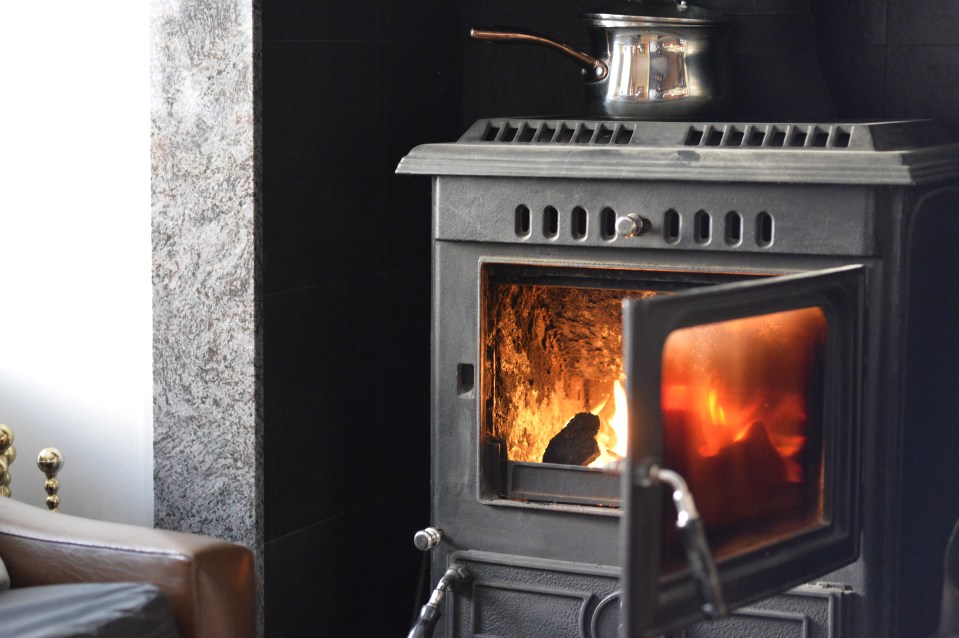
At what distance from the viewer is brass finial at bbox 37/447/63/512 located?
205 centimetres

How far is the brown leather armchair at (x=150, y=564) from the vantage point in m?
1.71

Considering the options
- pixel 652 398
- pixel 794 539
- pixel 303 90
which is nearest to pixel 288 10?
pixel 303 90

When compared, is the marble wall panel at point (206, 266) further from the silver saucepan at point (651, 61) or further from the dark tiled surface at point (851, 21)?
the dark tiled surface at point (851, 21)

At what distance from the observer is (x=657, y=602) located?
1.48m

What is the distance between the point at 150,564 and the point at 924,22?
139 cm

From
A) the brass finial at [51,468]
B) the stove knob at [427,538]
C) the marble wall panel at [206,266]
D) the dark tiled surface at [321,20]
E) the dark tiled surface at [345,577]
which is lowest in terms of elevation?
the dark tiled surface at [345,577]

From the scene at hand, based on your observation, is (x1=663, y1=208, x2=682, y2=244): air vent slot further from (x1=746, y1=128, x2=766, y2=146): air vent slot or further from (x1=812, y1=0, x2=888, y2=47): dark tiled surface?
(x1=812, y1=0, x2=888, y2=47): dark tiled surface

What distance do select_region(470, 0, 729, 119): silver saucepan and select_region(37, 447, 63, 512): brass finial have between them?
87 cm

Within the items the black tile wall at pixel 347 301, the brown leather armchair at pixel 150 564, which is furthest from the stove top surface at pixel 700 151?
the brown leather armchair at pixel 150 564

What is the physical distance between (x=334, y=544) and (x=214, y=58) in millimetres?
788

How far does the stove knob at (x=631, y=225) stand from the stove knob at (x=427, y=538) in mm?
511

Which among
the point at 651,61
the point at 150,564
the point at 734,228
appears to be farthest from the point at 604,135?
the point at 150,564

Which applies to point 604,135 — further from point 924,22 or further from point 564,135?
point 924,22

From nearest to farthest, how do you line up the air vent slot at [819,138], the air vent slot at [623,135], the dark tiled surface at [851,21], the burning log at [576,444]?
1. the air vent slot at [819,138]
2. the air vent slot at [623,135]
3. the burning log at [576,444]
4. the dark tiled surface at [851,21]
